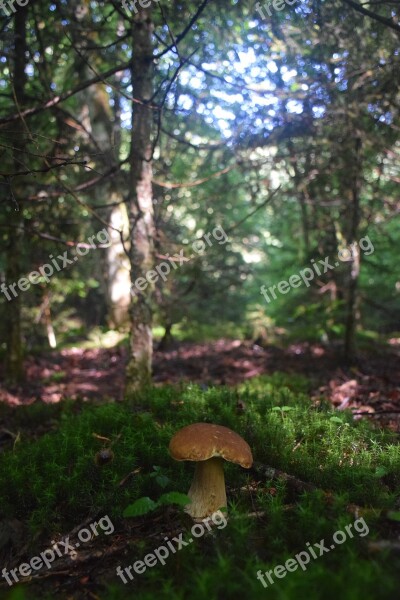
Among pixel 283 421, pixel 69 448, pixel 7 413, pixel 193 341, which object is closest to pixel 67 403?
pixel 7 413

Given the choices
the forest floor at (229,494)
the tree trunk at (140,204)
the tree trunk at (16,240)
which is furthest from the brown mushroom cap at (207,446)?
the tree trunk at (16,240)

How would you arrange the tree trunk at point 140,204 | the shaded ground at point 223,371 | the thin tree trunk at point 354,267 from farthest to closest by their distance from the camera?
the thin tree trunk at point 354,267 → the shaded ground at point 223,371 → the tree trunk at point 140,204

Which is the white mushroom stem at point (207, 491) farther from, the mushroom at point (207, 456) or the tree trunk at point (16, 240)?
the tree trunk at point (16, 240)

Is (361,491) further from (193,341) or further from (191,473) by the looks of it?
(193,341)

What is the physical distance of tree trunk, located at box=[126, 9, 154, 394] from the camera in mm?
5562

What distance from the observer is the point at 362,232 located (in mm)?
9344

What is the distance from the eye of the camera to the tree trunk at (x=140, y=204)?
5.56 m

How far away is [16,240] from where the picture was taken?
752 centimetres

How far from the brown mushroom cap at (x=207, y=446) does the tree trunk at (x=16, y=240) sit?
541 centimetres

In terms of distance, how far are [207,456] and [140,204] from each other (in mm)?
3750

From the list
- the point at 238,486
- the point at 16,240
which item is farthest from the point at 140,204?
the point at 238,486

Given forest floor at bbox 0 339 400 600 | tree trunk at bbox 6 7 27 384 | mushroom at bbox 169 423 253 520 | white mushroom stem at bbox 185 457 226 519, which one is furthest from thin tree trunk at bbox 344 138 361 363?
tree trunk at bbox 6 7 27 384

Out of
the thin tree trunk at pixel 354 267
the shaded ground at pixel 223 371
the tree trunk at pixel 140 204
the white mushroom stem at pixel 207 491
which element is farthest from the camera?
the thin tree trunk at pixel 354 267

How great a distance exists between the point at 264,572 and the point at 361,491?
4.08ft
